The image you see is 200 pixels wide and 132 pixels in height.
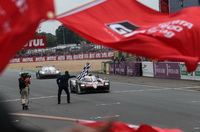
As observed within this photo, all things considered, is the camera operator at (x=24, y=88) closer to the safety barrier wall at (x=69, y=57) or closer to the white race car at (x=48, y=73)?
the white race car at (x=48, y=73)

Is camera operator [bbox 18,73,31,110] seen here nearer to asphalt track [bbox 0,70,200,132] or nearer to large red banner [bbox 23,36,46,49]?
asphalt track [bbox 0,70,200,132]

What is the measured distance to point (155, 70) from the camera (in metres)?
36.9

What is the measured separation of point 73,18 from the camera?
4.51m

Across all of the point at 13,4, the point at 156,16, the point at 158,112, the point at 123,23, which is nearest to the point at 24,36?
the point at 13,4

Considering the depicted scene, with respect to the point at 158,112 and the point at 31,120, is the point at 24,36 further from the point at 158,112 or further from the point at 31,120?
the point at 158,112

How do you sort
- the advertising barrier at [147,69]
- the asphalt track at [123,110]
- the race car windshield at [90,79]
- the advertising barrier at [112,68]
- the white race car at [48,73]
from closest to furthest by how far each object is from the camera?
1. the asphalt track at [123,110]
2. the race car windshield at [90,79]
3. the advertising barrier at [147,69]
4. the white race car at [48,73]
5. the advertising barrier at [112,68]

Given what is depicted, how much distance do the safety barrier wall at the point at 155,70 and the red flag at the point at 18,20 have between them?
29.3 metres

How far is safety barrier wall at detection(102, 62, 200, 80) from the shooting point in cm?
3247

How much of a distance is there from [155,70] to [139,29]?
32619mm

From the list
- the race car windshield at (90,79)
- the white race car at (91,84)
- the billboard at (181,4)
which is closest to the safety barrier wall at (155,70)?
the white race car at (91,84)

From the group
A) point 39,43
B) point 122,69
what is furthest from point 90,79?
point 122,69

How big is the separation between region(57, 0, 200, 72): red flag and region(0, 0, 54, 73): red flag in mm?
2186

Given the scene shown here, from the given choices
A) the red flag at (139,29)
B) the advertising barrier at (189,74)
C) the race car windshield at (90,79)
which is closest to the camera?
the red flag at (139,29)

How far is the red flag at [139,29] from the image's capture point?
4.26 metres
